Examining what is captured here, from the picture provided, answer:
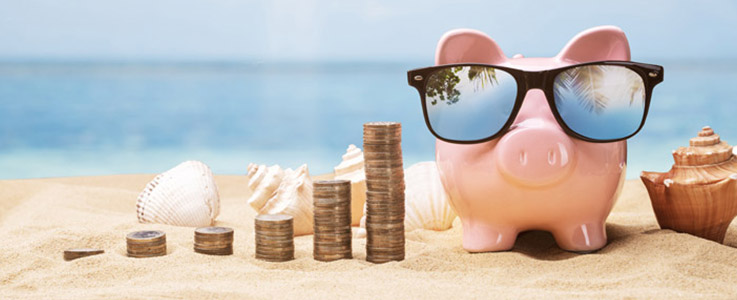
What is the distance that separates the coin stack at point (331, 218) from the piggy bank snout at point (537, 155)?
0.47 meters

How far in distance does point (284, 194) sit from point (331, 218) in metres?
0.70

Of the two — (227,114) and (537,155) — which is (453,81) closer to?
(537,155)

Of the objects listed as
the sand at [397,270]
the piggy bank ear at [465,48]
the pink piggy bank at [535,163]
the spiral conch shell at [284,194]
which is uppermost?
the piggy bank ear at [465,48]

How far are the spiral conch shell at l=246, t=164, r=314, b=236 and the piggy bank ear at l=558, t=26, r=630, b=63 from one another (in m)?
1.13

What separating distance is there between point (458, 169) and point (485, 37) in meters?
0.39

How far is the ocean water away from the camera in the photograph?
6.39 meters

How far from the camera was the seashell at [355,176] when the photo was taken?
9.33ft

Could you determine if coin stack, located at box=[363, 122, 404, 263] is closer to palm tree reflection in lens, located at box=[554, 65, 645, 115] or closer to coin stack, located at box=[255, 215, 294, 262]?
coin stack, located at box=[255, 215, 294, 262]

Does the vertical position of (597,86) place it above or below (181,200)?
above

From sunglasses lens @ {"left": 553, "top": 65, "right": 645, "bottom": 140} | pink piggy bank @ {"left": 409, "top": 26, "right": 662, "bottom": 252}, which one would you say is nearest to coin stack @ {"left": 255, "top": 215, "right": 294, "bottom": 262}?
pink piggy bank @ {"left": 409, "top": 26, "right": 662, "bottom": 252}

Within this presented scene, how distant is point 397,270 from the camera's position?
1934 millimetres

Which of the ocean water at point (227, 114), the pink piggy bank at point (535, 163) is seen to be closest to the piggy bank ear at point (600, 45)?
the pink piggy bank at point (535, 163)

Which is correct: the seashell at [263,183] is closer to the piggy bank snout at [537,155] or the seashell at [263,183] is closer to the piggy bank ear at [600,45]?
the piggy bank snout at [537,155]

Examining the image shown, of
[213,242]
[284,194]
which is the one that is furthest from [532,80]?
[284,194]
